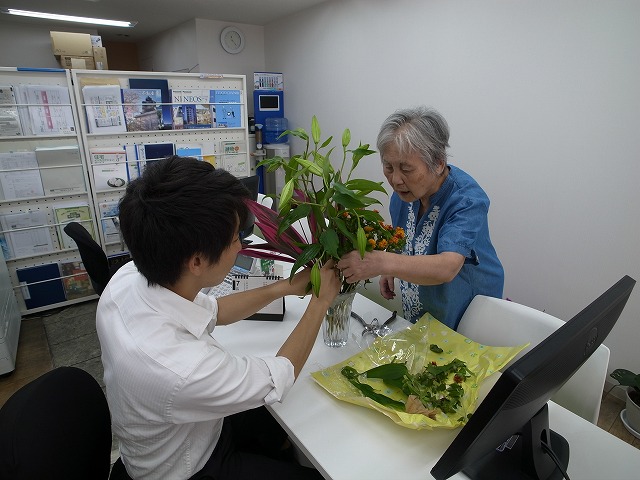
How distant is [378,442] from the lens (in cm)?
90

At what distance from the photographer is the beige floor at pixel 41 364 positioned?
2119 mm

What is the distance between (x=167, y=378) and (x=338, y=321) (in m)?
0.61

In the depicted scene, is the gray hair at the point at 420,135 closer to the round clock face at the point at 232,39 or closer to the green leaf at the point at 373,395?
the green leaf at the point at 373,395

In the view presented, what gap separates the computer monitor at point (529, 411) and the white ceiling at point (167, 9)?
4.50 metres

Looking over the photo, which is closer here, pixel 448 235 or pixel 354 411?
pixel 354 411

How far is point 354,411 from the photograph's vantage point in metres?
0.99

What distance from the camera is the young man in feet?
2.61

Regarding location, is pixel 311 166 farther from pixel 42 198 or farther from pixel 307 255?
pixel 42 198

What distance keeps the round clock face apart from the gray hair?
4771 mm

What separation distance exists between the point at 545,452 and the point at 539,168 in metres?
2.18

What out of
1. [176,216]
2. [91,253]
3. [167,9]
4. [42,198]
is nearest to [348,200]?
[176,216]

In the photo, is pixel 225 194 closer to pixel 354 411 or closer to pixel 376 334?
pixel 354 411

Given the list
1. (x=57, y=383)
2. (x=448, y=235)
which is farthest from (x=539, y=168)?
(x=57, y=383)

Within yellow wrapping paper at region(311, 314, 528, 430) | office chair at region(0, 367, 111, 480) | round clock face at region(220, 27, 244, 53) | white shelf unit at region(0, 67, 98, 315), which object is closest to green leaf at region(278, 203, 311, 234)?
yellow wrapping paper at region(311, 314, 528, 430)
